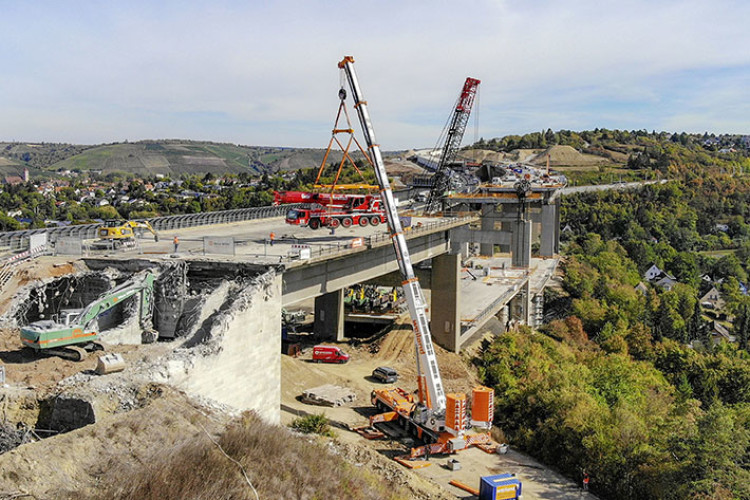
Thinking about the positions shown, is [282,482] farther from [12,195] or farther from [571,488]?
[12,195]

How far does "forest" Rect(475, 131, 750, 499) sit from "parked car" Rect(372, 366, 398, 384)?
596cm

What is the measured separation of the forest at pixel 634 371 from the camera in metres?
24.4

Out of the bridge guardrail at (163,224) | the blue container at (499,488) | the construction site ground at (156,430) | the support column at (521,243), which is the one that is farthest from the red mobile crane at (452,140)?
the blue container at (499,488)

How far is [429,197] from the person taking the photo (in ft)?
224

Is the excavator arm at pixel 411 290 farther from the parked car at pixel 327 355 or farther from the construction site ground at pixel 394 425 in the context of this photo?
the parked car at pixel 327 355

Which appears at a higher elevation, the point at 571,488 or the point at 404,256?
the point at 404,256

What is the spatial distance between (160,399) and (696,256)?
108 meters

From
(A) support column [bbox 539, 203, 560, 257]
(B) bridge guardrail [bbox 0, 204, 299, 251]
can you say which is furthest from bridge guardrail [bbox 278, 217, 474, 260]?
(A) support column [bbox 539, 203, 560, 257]

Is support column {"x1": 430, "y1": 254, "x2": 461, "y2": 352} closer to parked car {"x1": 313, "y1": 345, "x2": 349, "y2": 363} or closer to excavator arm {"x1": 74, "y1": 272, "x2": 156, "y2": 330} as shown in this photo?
parked car {"x1": 313, "y1": 345, "x2": 349, "y2": 363}

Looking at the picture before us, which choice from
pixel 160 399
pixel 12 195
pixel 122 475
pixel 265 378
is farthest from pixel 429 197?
pixel 12 195

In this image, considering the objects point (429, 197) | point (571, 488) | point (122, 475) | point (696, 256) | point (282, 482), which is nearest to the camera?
point (122, 475)

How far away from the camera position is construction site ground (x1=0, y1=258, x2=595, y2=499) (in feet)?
36.7

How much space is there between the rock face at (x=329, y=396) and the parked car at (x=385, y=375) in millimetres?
3186

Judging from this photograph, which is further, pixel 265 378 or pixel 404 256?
pixel 404 256
